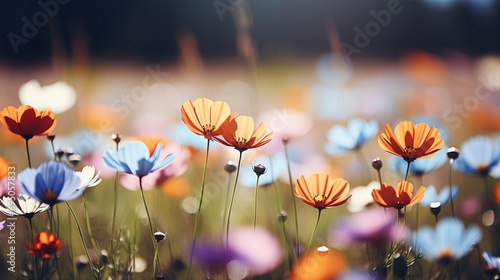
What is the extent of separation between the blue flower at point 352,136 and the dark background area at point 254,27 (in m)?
1.97

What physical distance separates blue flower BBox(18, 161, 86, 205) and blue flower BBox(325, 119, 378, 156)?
0.53 m

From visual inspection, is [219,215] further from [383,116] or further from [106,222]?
[383,116]

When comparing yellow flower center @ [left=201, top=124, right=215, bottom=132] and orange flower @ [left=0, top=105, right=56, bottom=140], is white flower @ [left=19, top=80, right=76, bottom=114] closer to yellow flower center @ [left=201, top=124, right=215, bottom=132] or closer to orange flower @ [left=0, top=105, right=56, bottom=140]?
orange flower @ [left=0, top=105, right=56, bottom=140]

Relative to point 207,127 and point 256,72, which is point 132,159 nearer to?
point 207,127

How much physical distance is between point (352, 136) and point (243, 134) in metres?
0.36

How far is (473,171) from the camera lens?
3.34 ft

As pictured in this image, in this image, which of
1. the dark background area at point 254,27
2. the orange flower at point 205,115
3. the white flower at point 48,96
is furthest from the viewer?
the dark background area at point 254,27

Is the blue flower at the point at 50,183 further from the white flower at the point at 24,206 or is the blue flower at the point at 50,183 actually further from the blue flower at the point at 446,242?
the blue flower at the point at 446,242

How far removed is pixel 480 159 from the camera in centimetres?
102

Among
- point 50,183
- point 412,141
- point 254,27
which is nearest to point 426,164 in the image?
point 412,141

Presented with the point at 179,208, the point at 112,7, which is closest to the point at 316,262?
the point at 179,208

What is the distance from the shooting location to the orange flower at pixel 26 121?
794 millimetres

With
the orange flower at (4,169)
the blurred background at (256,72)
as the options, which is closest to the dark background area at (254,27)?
the blurred background at (256,72)

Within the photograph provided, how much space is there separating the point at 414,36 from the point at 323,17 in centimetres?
58
